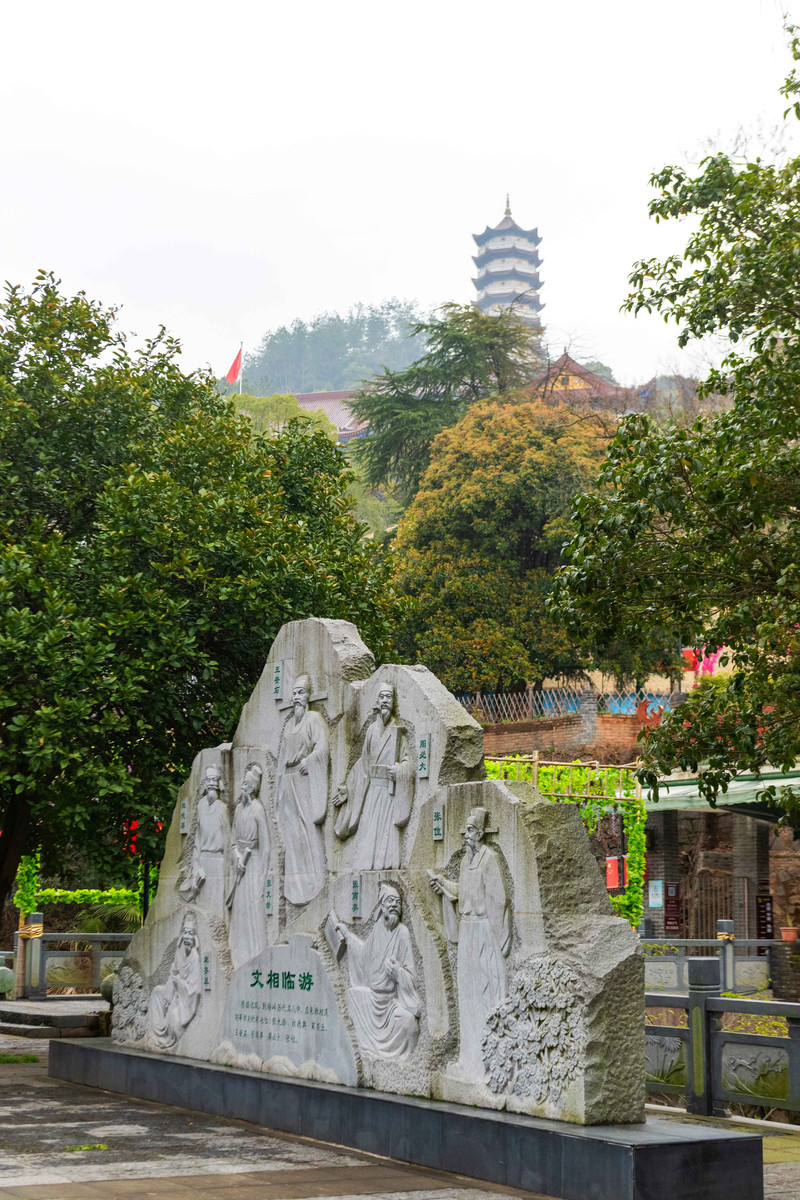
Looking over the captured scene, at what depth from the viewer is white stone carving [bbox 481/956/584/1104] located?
6.19 m

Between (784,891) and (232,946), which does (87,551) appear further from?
(784,891)

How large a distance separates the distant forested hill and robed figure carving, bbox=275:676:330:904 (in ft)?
298

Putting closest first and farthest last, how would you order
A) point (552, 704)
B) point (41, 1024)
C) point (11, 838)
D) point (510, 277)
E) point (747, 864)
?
1. point (11, 838)
2. point (41, 1024)
3. point (747, 864)
4. point (552, 704)
5. point (510, 277)

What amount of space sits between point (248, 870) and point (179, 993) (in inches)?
42.8

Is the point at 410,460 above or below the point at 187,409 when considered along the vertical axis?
above

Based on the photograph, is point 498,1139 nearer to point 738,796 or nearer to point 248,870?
point 248,870

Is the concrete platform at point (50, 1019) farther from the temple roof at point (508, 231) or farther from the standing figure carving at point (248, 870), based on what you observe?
the temple roof at point (508, 231)

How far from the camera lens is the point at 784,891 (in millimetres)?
15703

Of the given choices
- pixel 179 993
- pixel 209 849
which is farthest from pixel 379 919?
pixel 179 993

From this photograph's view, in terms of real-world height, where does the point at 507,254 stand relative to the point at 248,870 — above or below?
above

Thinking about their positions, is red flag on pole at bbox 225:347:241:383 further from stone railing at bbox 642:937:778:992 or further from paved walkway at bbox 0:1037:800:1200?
paved walkway at bbox 0:1037:800:1200

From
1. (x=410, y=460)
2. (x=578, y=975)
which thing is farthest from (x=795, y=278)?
(x=410, y=460)

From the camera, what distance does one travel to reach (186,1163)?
654 cm

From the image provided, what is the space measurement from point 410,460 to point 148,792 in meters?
22.5
